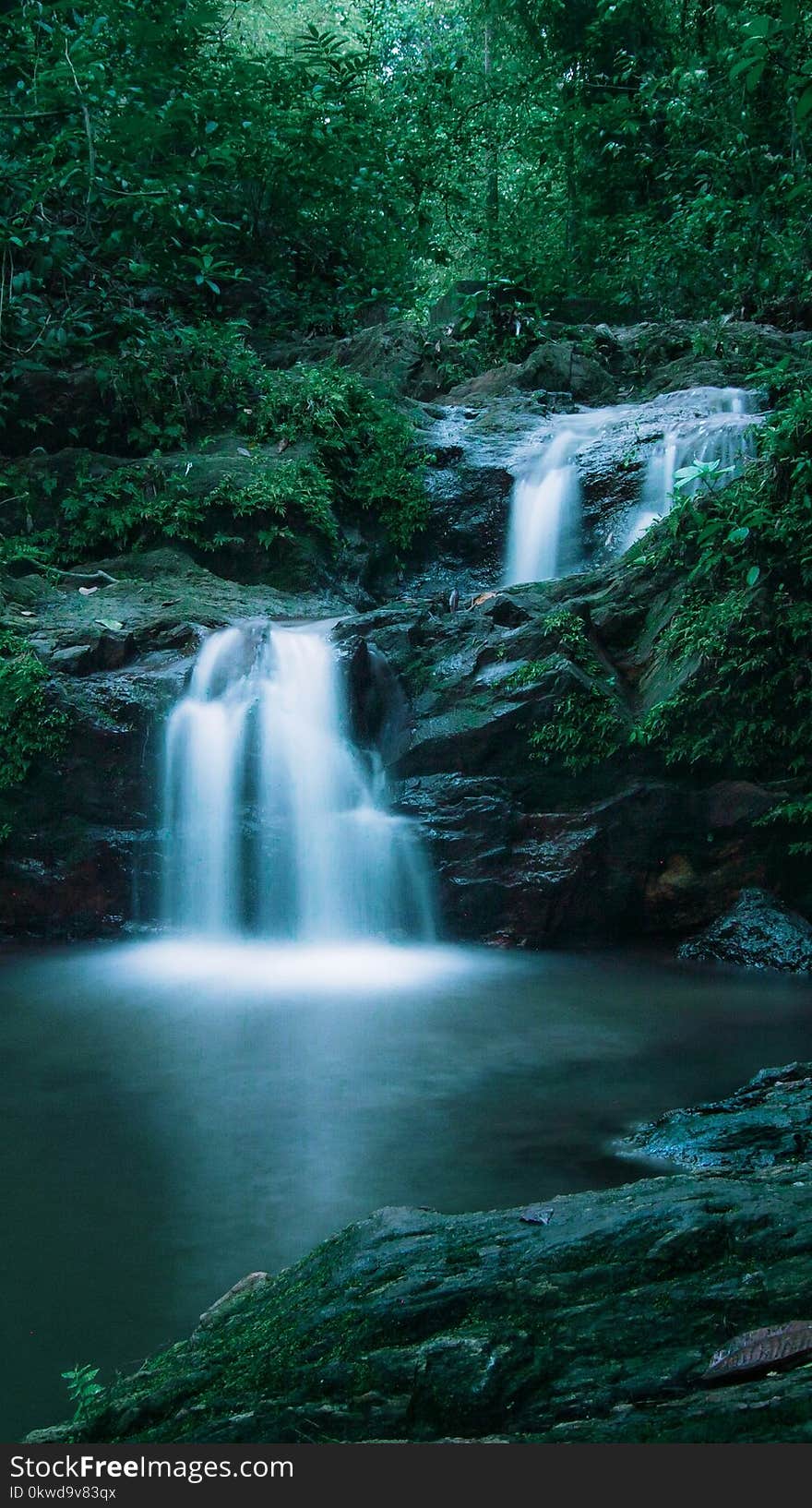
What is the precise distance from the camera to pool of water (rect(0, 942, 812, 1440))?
349cm

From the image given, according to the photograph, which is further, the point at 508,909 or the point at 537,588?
the point at 537,588

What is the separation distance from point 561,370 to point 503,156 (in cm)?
913

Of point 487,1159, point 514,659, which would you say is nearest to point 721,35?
point 514,659

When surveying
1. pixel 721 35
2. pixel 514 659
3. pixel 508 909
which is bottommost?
pixel 508 909

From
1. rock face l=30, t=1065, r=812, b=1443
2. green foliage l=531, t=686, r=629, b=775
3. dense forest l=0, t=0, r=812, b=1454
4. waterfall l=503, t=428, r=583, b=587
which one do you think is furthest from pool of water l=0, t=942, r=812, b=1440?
waterfall l=503, t=428, r=583, b=587

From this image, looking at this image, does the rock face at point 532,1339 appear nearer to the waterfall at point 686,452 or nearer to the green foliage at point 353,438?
the waterfall at point 686,452

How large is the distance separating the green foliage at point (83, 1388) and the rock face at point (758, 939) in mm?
5832

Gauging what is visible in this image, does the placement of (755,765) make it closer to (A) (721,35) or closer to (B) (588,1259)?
(B) (588,1259)

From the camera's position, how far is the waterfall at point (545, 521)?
1122 cm

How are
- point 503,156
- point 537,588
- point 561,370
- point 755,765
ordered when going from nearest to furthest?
point 755,765
point 537,588
point 561,370
point 503,156

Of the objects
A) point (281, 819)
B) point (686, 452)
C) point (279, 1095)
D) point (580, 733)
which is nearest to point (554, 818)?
point (580, 733)

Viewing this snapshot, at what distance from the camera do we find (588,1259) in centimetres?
222

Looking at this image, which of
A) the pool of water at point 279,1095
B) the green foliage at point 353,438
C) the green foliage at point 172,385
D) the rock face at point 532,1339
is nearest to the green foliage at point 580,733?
the pool of water at point 279,1095

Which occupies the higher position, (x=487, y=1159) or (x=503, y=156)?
(x=503, y=156)
